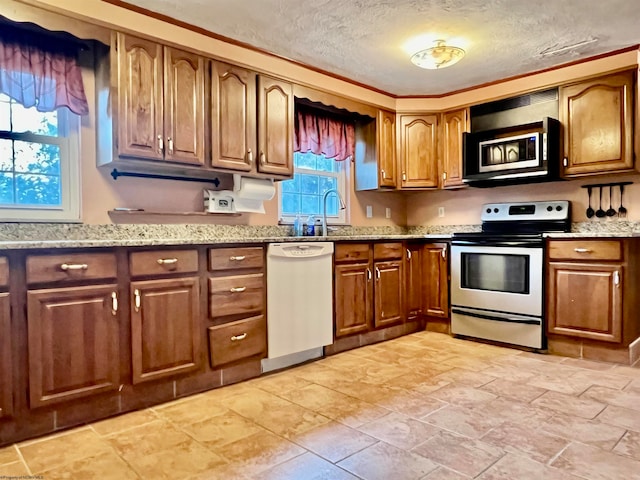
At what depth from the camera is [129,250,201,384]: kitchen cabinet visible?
7.61 feet

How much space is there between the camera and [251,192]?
328 cm

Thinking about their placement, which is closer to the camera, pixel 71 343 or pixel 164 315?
pixel 71 343

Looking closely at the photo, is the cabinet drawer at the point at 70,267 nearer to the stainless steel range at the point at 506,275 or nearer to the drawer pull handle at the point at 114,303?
the drawer pull handle at the point at 114,303

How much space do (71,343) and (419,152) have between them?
3.46 metres

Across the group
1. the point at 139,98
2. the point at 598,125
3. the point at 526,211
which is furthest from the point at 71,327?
the point at 598,125

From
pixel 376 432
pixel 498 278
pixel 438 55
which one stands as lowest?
pixel 376 432

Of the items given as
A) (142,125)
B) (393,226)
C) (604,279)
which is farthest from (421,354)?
(142,125)

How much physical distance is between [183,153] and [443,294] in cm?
263

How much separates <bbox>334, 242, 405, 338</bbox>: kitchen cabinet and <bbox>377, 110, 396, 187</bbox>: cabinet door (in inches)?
28.8

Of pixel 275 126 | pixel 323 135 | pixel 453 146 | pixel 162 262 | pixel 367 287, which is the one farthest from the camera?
pixel 453 146

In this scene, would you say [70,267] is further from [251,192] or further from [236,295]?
[251,192]

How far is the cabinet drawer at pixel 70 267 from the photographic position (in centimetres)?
201

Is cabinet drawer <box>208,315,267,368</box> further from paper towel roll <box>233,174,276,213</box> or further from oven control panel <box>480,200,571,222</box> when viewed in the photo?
oven control panel <box>480,200,571,222</box>

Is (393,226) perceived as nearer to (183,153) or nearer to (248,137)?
(248,137)
